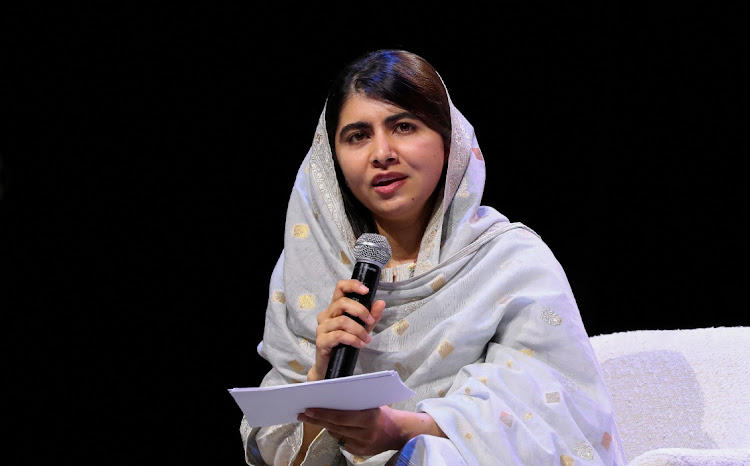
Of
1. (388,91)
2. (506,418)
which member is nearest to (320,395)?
(506,418)

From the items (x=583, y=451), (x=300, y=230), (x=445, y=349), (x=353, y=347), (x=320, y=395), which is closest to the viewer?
(x=320, y=395)

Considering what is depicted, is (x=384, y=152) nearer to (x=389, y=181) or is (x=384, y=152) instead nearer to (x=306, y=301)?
(x=389, y=181)

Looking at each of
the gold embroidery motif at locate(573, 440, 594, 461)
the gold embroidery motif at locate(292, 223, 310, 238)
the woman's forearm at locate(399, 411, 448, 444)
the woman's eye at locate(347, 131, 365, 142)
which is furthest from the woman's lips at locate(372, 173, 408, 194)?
the gold embroidery motif at locate(573, 440, 594, 461)

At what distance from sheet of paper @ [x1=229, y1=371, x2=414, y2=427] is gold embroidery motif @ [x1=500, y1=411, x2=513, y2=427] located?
0.78ft

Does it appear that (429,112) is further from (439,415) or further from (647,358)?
(647,358)

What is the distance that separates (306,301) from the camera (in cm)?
180

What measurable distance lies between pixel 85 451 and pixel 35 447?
14cm

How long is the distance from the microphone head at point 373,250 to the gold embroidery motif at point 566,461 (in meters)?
0.47

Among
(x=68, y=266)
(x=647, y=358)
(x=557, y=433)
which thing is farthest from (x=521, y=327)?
(x=68, y=266)

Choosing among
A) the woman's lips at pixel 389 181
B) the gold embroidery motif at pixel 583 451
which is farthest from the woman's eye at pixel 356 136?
the gold embroidery motif at pixel 583 451

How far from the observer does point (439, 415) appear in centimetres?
147

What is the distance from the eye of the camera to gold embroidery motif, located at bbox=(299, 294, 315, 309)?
70.7 inches

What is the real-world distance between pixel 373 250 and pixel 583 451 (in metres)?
0.52

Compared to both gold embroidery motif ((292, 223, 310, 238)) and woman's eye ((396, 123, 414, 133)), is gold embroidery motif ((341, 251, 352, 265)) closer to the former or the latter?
gold embroidery motif ((292, 223, 310, 238))
